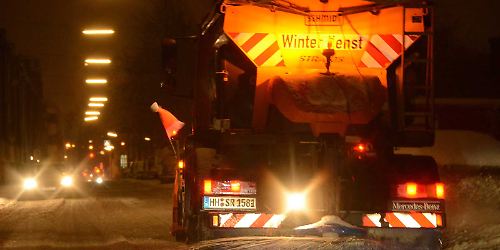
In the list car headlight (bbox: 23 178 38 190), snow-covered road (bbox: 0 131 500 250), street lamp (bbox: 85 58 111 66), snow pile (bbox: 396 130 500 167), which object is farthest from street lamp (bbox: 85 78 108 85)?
snow pile (bbox: 396 130 500 167)

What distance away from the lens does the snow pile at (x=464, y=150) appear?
25.9 meters

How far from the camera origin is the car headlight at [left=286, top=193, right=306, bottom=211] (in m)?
9.19

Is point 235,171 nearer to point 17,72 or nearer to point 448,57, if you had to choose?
point 448,57

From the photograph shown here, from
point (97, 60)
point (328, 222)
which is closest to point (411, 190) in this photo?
point (328, 222)

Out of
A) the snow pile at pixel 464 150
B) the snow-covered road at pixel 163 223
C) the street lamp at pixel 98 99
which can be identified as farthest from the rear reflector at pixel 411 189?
the street lamp at pixel 98 99

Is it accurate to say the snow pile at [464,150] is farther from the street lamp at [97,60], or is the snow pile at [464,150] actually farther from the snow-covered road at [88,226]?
the street lamp at [97,60]

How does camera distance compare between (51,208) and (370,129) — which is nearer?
(370,129)

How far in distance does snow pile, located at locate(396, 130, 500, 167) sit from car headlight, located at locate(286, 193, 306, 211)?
1587 centimetres

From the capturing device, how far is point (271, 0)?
31.7 ft

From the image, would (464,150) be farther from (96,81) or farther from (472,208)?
(96,81)

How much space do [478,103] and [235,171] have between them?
99.5 feet

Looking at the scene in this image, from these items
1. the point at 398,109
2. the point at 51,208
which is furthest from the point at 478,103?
the point at 398,109

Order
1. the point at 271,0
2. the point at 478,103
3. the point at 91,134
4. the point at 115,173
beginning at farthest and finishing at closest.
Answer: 1. the point at 91,134
2. the point at 115,173
3. the point at 478,103
4. the point at 271,0

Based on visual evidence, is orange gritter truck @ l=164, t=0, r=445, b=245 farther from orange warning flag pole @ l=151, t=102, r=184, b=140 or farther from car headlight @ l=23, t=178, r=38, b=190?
car headlight @ l=23, t=178, r=38, b=190
